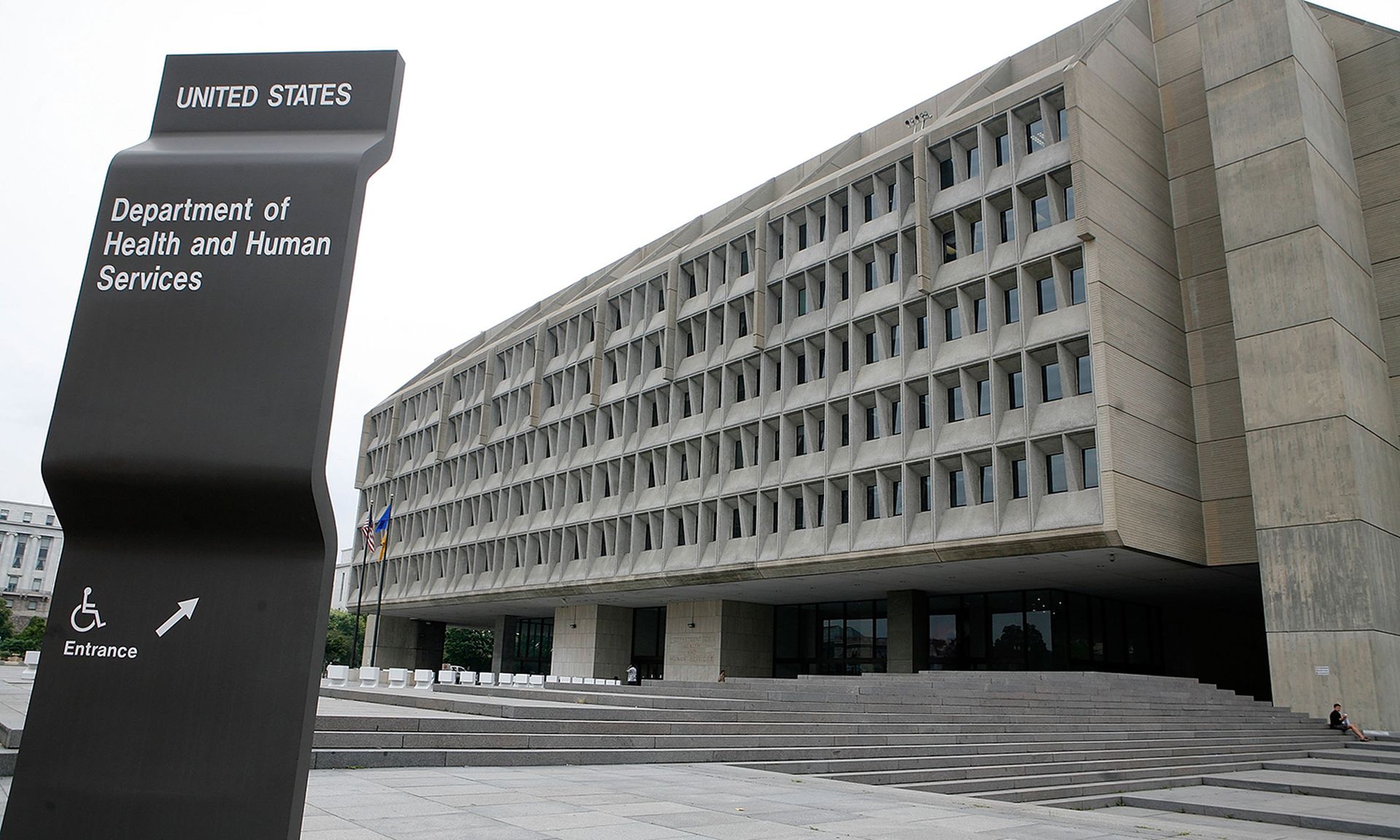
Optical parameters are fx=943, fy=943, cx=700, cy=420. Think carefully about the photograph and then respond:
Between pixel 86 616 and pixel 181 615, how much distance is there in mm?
359

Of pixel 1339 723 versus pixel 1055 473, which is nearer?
pixel 1339 723

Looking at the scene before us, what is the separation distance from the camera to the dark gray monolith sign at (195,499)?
331 centimetres

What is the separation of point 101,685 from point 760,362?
37.3 meters

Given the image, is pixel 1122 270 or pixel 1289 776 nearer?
pixel 1289 776

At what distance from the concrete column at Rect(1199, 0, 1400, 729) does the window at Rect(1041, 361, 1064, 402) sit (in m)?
5.86

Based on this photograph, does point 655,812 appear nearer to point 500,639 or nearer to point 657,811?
point 657,811

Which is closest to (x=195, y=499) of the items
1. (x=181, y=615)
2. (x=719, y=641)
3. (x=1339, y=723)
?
(x=181, y=615)

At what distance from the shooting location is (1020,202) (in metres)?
32.3

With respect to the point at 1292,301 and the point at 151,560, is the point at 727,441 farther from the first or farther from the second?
the point at 151,560

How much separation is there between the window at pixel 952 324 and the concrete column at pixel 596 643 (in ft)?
85.2

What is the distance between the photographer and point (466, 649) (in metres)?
108

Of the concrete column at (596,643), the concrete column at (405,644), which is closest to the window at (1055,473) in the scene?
the concrete column at (596,643)

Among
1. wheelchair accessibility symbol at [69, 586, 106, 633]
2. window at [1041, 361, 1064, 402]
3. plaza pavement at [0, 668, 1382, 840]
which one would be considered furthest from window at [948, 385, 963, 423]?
wheelchair accessibility symbol at [69, 586, 106, 633]

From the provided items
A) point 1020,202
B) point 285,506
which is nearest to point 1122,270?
point 1020,202
